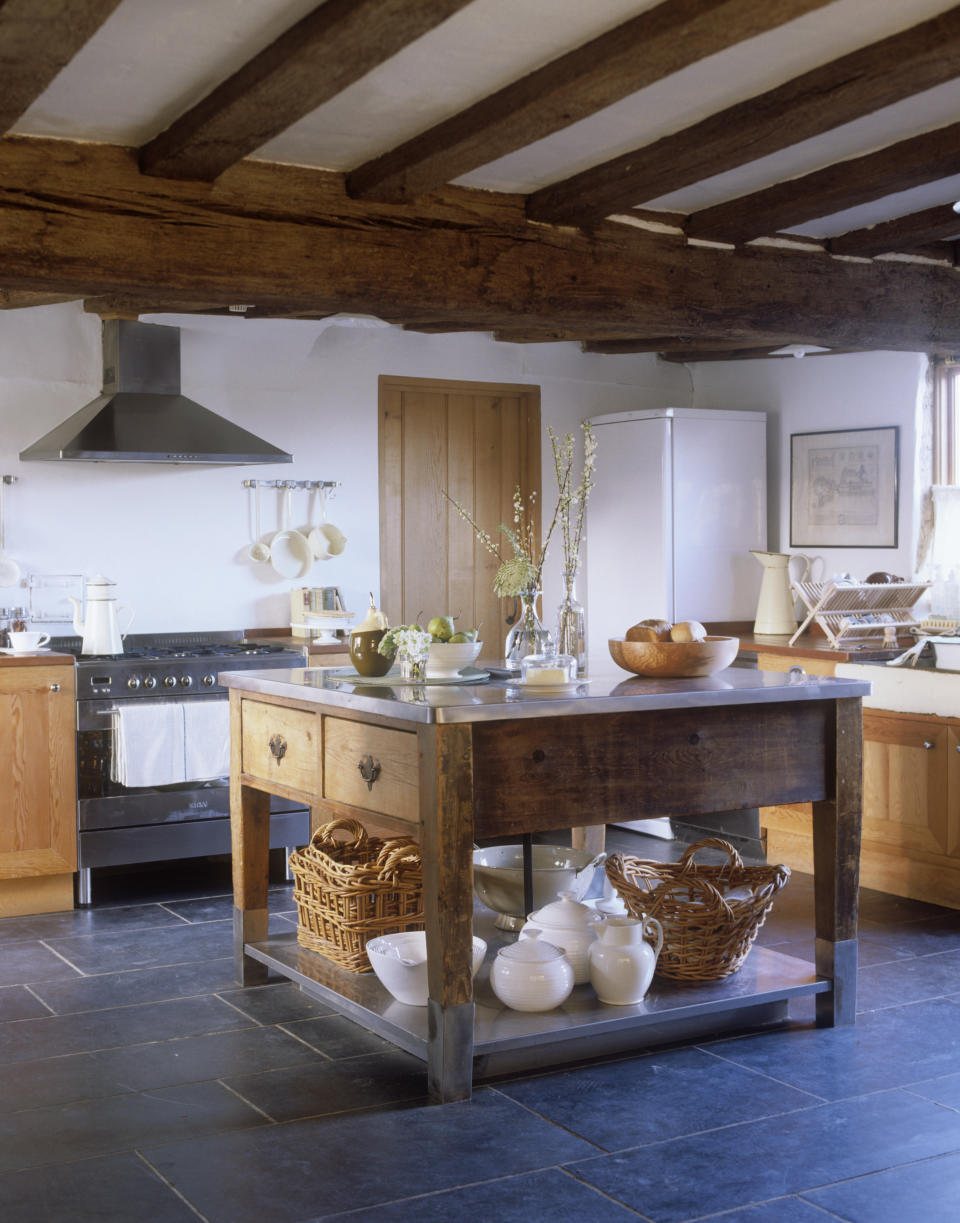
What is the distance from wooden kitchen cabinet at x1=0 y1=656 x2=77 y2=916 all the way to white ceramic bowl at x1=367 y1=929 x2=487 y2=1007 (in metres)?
2.01

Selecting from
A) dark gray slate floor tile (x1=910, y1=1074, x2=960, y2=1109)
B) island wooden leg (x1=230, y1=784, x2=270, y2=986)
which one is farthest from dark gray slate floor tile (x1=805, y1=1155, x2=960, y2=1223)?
island wooden leg (x1=230, y1=784, x2=270, y2=986)

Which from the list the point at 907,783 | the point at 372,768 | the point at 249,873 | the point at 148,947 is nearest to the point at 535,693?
the point at 372,768

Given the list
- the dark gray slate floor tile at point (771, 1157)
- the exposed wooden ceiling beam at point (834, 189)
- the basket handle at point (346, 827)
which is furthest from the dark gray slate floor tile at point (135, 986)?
the exposed wooden ceiling beam at point (834, 189)

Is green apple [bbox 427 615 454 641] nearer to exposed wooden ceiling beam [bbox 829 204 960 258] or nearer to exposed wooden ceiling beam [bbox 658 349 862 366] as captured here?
exposed wooden ceiling beam [bbox 829 204 960 258]

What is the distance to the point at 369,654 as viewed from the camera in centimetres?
378

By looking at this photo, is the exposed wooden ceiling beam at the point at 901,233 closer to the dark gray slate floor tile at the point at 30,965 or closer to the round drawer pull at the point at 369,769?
the round drawer pull at the point at 369,769

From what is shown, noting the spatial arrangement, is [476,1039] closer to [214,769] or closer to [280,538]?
[214,769]

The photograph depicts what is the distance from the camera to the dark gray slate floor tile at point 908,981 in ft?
12.6

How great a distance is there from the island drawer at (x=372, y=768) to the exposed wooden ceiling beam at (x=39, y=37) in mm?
1607

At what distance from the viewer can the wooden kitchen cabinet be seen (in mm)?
4965

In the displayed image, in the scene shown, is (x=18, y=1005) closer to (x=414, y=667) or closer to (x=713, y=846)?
(x=414, y=667)

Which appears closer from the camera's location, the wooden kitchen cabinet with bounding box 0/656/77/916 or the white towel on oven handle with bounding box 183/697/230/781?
the wooden kitchen cabinet with bounding box 0/656/77/916

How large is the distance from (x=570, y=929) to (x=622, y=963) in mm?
236

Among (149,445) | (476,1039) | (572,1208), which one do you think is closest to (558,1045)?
(476,1039)
